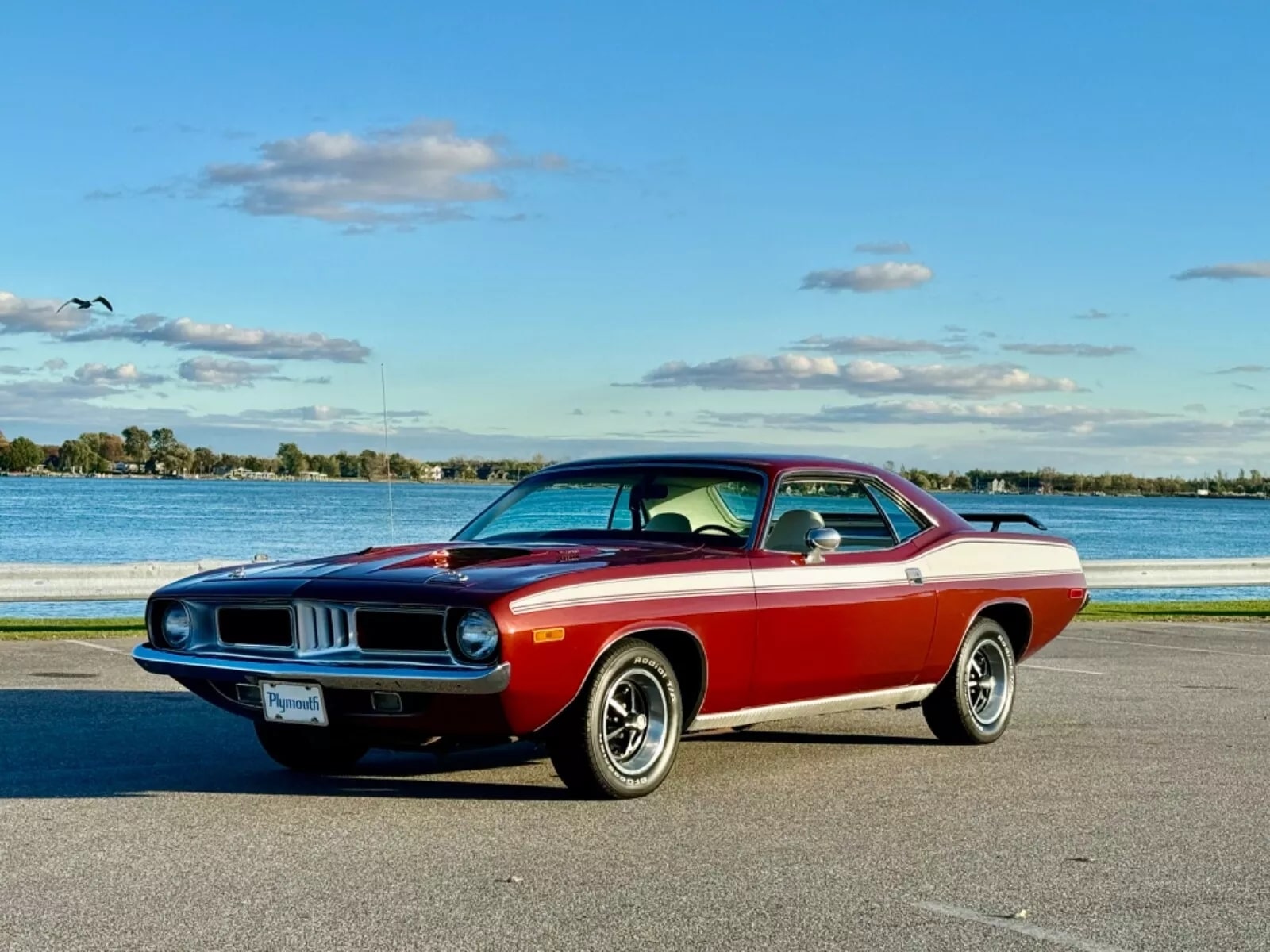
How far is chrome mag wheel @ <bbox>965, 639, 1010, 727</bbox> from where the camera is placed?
31.6 ft

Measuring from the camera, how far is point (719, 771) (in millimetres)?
8391

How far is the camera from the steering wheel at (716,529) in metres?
8.52

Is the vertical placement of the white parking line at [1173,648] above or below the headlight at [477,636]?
below

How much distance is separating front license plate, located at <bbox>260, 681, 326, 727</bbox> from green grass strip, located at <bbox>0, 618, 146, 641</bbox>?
8695 millimetres

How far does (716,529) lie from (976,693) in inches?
81.5

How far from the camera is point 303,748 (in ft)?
26.8

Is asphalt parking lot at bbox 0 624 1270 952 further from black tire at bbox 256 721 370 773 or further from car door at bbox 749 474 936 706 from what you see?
car door at bbox 749 474 936 706

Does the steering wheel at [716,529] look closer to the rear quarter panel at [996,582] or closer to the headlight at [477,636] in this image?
the rear quarter panel at [996,582]

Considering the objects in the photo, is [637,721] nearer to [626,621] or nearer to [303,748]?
[626,621]

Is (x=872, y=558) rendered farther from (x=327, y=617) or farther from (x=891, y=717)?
(x=327, y=617)

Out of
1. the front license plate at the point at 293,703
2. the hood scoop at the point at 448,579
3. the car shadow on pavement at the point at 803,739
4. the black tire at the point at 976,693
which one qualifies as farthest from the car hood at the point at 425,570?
the black tire at the point at 976,693

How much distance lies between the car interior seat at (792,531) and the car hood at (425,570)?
426mm

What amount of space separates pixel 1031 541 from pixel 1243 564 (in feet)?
45.7

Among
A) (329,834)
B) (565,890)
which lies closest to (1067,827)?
(565,890)
